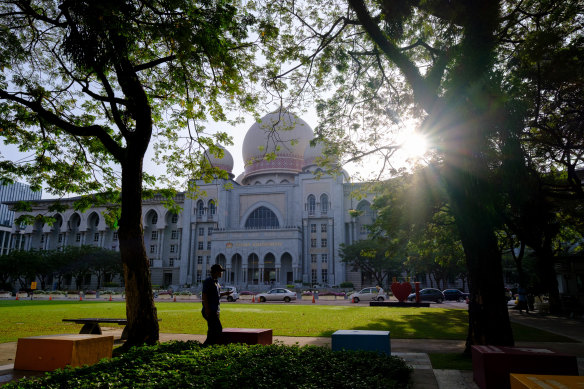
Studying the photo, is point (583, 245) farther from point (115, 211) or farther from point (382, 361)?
point (115, 211)

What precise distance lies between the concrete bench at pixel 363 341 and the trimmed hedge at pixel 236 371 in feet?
2.15

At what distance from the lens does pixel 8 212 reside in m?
95.5

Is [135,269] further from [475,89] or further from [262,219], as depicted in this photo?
[262,219]

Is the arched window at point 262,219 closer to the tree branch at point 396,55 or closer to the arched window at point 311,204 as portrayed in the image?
the arched window at point 311,204

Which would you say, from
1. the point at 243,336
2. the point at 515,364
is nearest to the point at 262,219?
the point at 243,336

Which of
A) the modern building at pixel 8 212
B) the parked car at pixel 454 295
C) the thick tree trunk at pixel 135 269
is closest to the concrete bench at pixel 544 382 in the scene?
the thick tree trunk at pixel 135 269

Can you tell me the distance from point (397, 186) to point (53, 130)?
1122 cm

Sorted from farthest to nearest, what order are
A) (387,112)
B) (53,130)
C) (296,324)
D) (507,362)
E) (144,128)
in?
(296,324) < (387,112) < (53,130) < (144,128) < (507,362)

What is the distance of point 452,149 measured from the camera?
6.94 metres

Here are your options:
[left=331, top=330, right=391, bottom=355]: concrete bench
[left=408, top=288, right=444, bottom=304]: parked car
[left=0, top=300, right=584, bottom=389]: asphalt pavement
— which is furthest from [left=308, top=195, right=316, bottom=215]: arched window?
[left=331, top=330, right=391, bottom=355]: concrete bench

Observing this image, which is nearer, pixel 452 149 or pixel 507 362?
pixel 507 362

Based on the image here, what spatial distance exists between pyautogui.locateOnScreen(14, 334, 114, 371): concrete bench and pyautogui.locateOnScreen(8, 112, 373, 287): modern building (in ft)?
137

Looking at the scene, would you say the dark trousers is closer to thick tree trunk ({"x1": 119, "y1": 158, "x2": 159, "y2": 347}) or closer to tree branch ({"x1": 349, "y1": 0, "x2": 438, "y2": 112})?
thick tree trunk ({"x1": 119, "y1": 158, "x2": 159, "y2": 347})

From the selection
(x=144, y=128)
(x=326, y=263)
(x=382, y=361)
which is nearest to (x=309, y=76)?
(x=144, y=128)
